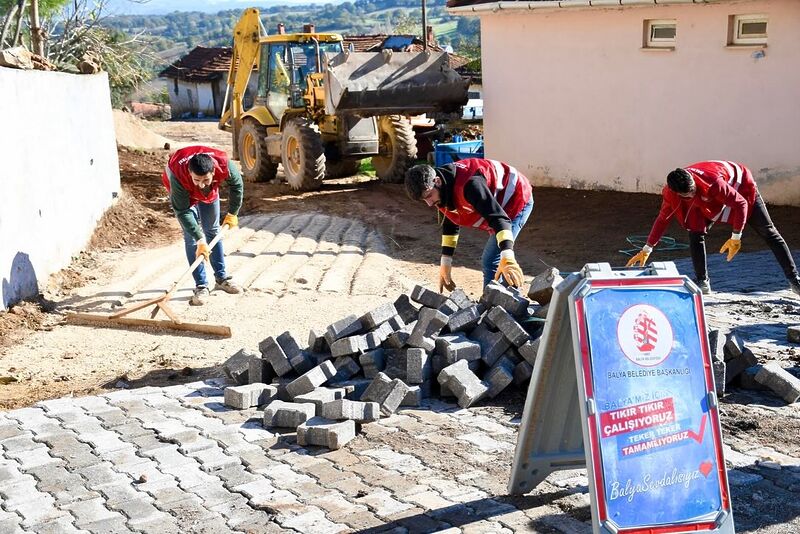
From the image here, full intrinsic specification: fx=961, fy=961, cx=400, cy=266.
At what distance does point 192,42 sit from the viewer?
8388 cm

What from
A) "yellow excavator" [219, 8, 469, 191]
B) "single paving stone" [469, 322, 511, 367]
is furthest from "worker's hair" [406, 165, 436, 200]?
"yellow excavator" [219, 8, 469, 191]

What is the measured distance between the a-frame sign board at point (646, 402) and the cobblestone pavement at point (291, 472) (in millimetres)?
576

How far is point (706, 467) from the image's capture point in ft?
12.5

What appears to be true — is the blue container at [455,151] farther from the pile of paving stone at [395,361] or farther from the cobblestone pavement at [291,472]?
the cobblestone pavement at [291,472]

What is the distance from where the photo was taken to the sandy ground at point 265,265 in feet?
24.5

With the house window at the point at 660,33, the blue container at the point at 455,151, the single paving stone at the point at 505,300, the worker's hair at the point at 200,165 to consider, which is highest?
the house window at the point at 660,33

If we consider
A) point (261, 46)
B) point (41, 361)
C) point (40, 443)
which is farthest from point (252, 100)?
point (40, 443)

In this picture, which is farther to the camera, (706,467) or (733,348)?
(733,348)

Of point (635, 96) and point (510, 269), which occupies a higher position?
point (635, 96)

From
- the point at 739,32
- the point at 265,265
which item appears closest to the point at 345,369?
the point at 265,265

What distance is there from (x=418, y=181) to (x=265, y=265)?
4.67m

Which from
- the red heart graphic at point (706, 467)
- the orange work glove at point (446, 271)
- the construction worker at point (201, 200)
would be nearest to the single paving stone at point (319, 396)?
the orange work glove at point (446, 271)

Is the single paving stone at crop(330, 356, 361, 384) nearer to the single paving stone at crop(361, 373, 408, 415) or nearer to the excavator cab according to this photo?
the single paving stone at crop(361, 373, 408, 415)

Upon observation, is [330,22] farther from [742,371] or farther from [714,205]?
[742,371]
